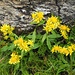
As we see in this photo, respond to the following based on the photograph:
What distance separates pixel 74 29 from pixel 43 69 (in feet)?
2.23

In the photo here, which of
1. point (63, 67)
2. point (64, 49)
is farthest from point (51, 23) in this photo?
point (63, 67)

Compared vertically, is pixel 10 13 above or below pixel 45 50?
above

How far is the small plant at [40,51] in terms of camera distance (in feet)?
11.2

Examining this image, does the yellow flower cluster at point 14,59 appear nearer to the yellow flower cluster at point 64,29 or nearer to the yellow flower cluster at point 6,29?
the yellow flower cluster at point 6,29

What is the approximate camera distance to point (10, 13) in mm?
3686

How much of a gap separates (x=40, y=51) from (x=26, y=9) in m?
0.57

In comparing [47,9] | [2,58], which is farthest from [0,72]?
[47,9]

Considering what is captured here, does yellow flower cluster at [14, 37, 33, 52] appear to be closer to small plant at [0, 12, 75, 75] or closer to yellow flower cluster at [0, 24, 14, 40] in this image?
small plant at [0, 12, 75, 75]

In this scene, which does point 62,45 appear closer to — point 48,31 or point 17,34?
point 48,31

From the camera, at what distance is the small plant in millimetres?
3428

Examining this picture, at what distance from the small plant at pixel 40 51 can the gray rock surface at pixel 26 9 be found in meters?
0.11

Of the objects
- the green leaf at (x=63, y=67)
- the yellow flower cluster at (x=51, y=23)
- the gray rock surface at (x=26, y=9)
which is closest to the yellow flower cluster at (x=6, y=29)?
the gray rock surface at (x=26, y=9)

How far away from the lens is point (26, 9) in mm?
3660

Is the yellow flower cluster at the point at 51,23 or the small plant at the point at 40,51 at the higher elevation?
the yellow flower cluster at the point at 51,23
